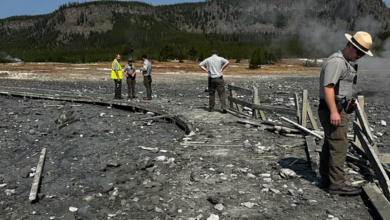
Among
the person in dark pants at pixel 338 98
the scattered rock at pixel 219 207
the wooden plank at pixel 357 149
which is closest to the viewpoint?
the person in dark pants at pixel 338 98

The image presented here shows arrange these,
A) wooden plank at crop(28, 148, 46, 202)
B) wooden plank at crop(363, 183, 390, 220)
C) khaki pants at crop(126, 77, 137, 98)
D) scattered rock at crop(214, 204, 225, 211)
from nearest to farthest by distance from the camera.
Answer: wooden plank at crop(363, 183, 390, 220), scattered rock at crop(214, 204, 225, 211), wooden plank at crop(28, 148, 46, 202), khaki pants at crop(126, 77, 137, 98)

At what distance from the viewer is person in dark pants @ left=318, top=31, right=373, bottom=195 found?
502cm

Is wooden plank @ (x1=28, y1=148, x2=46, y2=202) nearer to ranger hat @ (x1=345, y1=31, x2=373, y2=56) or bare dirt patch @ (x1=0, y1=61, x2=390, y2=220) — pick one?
bare dirt patch @ (x1=0, y1=61, x2=390, y2=220)

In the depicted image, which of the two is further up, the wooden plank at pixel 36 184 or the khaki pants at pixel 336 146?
the khaki pants at pixel 336 146

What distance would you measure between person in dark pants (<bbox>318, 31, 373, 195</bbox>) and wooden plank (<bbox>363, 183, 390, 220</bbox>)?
164mm

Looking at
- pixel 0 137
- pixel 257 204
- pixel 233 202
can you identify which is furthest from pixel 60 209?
pixel 0 137

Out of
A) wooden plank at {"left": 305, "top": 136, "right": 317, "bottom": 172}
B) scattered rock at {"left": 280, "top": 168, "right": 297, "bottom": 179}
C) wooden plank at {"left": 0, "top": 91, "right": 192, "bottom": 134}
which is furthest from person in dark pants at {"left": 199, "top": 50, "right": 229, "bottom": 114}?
scattered rock at {"left": 280, "top": 168, "right": 297, "bottom": 179}

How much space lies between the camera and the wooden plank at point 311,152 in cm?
663

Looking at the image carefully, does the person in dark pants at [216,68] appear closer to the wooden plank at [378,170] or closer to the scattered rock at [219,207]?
the wooden plank at [378,170]

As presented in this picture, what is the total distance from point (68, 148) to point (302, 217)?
7.17 meters

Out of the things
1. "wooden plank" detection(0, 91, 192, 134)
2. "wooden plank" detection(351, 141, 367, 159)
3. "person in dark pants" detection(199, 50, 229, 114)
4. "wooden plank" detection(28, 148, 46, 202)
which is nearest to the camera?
"wooden plank" detection(28, 148, 46, 202)

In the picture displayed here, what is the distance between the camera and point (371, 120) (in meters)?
13.9

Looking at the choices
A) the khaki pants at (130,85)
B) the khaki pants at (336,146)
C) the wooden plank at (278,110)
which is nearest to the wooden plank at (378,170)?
the khaki pants at (336,146)

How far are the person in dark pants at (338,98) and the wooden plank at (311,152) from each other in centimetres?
116
